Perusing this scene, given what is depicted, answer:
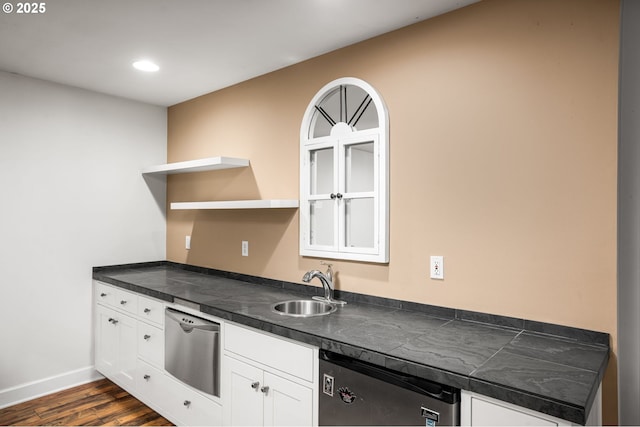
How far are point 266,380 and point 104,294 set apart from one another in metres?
1.94

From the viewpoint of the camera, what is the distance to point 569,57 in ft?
5.35

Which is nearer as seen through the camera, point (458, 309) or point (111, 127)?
point (458, 309)

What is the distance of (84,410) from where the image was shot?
2756 millimetres

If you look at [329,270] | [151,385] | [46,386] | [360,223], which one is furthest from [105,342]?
[360,223]

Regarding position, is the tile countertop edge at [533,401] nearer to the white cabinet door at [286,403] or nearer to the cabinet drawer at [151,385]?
the white cabinet door at [286,403]

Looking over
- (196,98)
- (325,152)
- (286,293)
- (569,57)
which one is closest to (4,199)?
(196,98)

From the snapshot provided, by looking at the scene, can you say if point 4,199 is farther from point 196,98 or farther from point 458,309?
point 458,309

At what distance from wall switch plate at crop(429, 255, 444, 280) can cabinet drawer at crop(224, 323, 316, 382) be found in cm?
74

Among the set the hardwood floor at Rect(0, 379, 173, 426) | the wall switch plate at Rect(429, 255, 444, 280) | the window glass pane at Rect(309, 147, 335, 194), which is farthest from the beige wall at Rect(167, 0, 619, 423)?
the hardwood floor at Rect(0, 379, 173, 426)

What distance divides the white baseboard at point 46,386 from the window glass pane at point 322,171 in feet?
8.07

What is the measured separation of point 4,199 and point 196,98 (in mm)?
1624

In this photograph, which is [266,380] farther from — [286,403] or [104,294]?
[104,294]

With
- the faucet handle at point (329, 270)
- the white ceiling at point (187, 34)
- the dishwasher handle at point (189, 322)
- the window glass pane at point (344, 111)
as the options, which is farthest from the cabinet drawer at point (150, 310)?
the white ceiling at point (187, 34)

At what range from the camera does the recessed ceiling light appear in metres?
2.65
